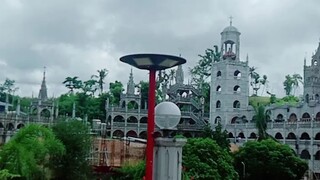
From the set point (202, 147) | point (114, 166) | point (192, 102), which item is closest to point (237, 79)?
point (192, 102)

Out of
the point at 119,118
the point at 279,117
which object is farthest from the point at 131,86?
the point at 279,117

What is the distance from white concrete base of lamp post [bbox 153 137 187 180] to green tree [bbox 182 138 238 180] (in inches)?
570

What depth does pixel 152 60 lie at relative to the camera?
285 inches

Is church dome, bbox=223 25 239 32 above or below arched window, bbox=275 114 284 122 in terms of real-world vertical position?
above

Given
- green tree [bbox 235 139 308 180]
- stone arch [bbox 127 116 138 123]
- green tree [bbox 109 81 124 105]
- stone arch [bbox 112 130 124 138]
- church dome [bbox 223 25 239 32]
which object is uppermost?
church dome [bbox 223 25 239 32]

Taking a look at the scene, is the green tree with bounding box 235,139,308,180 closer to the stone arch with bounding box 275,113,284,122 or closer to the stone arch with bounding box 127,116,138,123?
the stone arch with bounding box 275,113,284,122

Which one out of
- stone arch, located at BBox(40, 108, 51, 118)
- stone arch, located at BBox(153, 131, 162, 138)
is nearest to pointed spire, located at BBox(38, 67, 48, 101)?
stone arch, located at BBox(40, 108, 51, 118)

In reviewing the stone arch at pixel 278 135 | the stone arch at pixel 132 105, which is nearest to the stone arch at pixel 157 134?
the stone arch at pixel 278 135

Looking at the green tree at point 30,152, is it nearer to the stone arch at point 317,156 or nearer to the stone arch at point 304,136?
the stone arch at point 317,156

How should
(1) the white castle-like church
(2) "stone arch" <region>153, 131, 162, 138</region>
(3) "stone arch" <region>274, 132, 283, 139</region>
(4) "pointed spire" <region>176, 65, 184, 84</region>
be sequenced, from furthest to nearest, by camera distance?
(4) "pointed spire" <region>176, 65, 184, 84</region> < (3) "stone arch" <region>274, 132, 283, 139</region> < (1) the white castle-like church < (2) "stone arch" <region>153, 131, 162, 138</region>

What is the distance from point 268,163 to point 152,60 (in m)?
24.0

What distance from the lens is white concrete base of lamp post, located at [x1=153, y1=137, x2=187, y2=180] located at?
7328 millimetres

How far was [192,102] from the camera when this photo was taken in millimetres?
56281

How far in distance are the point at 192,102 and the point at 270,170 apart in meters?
27.2
